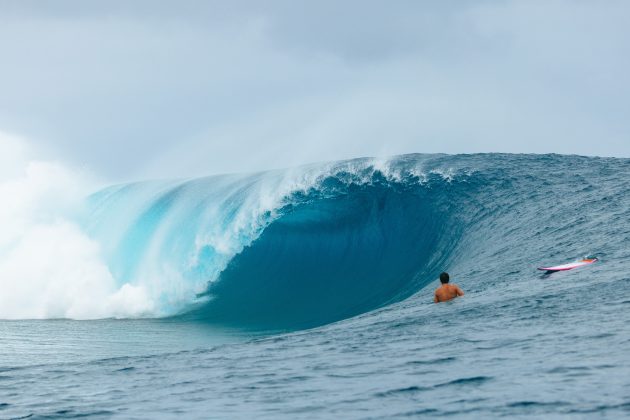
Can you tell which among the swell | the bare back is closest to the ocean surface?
the swell

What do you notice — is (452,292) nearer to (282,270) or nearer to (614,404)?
(614,404)

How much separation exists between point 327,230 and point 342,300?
4197 mm

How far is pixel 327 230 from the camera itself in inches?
794

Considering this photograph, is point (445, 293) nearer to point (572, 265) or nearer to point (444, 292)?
point (444, 292)

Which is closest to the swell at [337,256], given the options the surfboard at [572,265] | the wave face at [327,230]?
the wave face at [327,230]

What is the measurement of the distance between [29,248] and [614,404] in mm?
18759

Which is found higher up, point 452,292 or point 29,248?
point 29,248

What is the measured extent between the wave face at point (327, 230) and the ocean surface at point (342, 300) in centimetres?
6

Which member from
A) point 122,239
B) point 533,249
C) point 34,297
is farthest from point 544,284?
point 122,239

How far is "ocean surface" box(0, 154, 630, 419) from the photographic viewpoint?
5637 mm

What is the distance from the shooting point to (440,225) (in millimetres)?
18203

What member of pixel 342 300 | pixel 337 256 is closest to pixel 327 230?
pixel 337 256

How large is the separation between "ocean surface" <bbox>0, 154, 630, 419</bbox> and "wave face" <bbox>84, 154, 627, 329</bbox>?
0.06 m

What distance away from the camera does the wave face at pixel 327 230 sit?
16062mm
